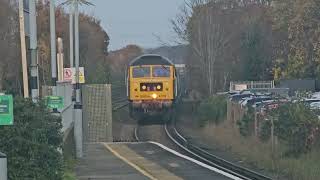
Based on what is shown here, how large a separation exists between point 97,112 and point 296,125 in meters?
18.0

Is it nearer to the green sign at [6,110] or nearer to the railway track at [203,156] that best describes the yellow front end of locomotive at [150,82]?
the railway track at [203,156]

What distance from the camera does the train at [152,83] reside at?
145 feet

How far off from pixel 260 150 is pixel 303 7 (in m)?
17.0

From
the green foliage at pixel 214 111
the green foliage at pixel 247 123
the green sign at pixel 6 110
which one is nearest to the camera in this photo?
the green sign at pixel 6 110

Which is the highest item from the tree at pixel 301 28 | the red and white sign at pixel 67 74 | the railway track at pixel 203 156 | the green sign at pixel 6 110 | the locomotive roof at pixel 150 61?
the tree at pixel 301 28

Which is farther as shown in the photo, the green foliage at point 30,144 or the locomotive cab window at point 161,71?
the locomotive cab window at point 161,71

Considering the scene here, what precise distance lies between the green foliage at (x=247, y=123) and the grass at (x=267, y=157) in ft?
0.88

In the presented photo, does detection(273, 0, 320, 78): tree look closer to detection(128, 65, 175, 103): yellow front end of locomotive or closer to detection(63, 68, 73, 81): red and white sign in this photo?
detection(128, 65, 175, 103): yellow front end of locomotive

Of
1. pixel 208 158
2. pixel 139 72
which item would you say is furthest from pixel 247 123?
pixel 139 72

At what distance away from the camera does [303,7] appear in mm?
42375

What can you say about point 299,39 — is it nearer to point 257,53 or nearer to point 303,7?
point 303,7

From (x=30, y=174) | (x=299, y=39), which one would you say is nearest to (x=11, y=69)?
A: (x=299, y=39)

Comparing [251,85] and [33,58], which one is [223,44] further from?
[33,58]

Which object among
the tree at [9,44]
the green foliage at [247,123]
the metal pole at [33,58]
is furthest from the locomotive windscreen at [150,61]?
the metal pole at [33,58]
